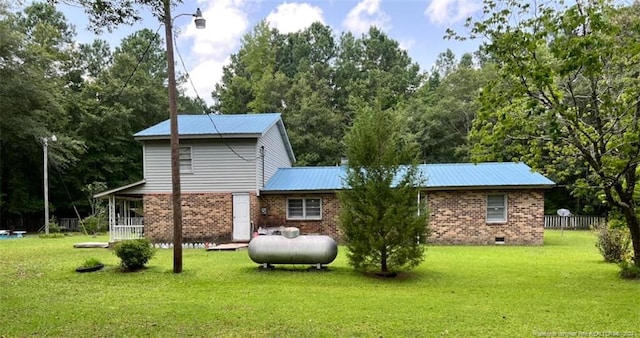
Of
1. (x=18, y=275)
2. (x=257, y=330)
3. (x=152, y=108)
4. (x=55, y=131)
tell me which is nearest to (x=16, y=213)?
(x=55, y=131)

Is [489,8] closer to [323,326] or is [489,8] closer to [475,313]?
[475,313]

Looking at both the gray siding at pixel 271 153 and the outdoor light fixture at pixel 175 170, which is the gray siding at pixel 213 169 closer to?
the gray siding at pixel 271 153

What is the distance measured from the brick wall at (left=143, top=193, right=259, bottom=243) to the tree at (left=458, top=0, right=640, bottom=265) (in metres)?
10.4

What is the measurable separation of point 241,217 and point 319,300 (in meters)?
9.86

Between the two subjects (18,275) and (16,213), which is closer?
(18,275)

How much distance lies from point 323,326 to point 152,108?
36.3m

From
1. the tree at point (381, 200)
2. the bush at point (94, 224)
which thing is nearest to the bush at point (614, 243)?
the tree at point (381, 200)

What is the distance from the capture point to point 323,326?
610 centimetres

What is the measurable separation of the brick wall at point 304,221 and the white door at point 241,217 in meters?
0.96

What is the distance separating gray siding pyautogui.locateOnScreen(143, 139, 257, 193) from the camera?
56.5 ft

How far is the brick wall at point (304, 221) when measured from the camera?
17938 mm

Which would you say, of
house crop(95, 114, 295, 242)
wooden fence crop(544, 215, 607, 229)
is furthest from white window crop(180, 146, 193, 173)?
wooden fence crop(544, 215, 607, 229)

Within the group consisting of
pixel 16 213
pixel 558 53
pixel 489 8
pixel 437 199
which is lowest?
pixel 16 213

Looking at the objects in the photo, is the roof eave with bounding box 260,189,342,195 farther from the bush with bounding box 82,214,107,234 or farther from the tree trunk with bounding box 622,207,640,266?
the bush with bounding box 82,214,107,234
